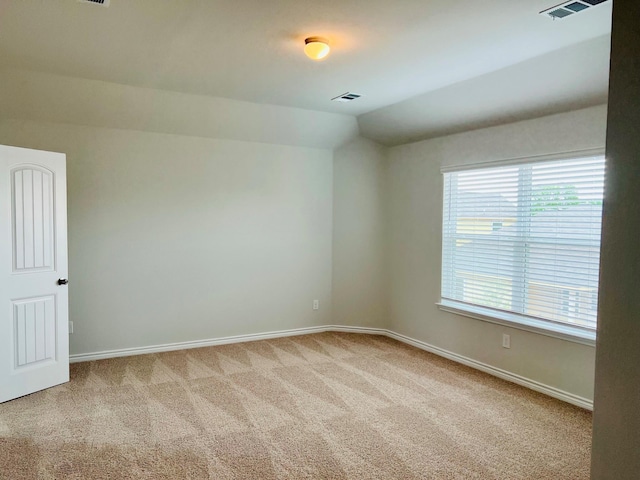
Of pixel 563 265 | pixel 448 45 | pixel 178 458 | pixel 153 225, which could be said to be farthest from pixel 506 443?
pixel 153 225

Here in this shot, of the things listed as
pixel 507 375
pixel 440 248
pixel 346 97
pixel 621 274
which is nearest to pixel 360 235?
pixel 440 248

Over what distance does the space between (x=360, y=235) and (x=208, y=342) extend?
226cm

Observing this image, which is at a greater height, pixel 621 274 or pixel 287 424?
pixel 621 274

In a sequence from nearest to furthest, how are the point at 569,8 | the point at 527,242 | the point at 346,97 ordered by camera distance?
the point at 569,8 → the point at 527,242 → the point at 346,97

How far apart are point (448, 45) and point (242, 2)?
4.63ft

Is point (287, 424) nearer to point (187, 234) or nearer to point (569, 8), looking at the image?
point (187, 234)

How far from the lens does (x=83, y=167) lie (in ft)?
14.5

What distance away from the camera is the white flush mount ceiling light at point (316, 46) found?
289 centimetres

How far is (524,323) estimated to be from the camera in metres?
3.95

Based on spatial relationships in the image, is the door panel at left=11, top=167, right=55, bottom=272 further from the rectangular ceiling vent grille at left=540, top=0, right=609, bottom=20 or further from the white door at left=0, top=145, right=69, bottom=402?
the rectangular ceiling vent grille at left=540, top=0, right=609, bottom=20

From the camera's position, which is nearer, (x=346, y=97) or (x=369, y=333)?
(x=346, y=97)

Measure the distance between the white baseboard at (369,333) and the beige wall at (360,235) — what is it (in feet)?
0.57

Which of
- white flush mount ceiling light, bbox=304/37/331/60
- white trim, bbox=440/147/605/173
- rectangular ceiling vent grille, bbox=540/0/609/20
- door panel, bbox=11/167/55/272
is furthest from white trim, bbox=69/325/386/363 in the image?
rectangular ceiling vent grille, bbox=540/0/609/20

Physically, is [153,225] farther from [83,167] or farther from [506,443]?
[506,443]
